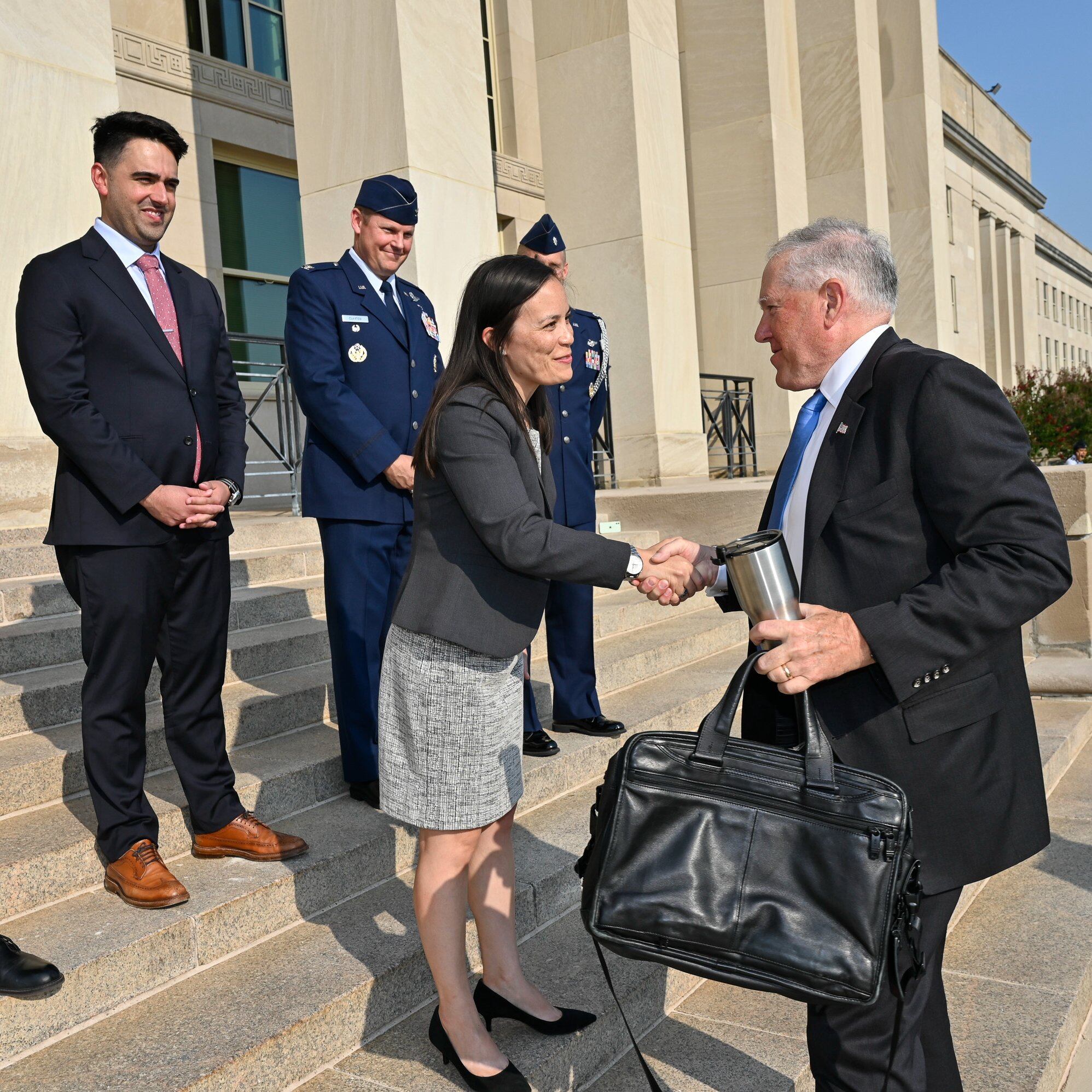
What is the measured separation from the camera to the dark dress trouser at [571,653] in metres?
4.99

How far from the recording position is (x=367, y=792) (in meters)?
4.01

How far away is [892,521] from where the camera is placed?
2.04 metres

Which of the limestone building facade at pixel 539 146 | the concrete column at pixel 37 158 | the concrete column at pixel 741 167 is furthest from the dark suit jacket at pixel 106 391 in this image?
the concrete column at pixel 741 167

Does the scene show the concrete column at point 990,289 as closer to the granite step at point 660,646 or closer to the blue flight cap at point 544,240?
the granite step at point 660,646

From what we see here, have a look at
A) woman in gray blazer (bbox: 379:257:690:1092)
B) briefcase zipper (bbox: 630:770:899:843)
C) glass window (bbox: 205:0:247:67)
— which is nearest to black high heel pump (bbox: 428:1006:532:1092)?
woman in gray blazer (bbox: 379:257:690:1092)

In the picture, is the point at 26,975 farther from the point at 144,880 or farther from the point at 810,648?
the point at 810,648

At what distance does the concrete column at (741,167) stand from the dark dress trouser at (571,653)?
8450 mm

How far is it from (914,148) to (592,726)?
550 inches

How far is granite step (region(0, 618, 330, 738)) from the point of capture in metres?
4.01

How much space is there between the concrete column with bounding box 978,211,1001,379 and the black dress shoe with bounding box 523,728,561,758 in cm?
3071

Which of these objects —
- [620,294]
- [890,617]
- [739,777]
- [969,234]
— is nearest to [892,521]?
[890,617]

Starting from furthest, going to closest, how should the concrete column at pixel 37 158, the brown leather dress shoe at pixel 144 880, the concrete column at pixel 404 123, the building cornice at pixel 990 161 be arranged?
the building cornice at pixel 990 161, the concrete column at pixel 404 123, the concrete column at pixel 37 158, the brown leather dress shoe at pixel 144 880

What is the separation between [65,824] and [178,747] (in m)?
0.43

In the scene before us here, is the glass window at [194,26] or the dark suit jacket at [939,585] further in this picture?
the glass window at [194,26]
